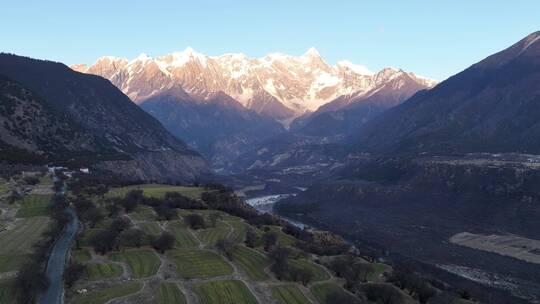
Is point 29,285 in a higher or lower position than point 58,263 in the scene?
higher

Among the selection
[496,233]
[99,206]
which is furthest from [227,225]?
[496,233]

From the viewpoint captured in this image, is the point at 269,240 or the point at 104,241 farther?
the point at 269,240

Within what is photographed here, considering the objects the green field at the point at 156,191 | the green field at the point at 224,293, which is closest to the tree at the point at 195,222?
the green field at the point at 156,191

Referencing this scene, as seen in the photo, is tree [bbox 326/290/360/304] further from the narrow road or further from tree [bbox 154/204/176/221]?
tree [bbox 154/204/176/221]

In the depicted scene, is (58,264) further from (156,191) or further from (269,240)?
(156,191)

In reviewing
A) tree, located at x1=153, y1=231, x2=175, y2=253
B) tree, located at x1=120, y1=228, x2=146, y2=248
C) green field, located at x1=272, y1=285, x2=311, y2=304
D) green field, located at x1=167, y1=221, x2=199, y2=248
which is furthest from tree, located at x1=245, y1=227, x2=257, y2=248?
green field, located at x1=272, y1=285, x2=311, y2=304

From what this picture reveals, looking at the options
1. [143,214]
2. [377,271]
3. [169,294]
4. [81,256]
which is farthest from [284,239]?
[169,294]

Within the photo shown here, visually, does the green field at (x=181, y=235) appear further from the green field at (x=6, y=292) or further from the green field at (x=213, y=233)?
the green field at (x=6, y=292)
